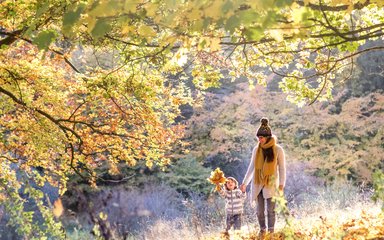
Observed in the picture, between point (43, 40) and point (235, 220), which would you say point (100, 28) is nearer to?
point (43, 40)

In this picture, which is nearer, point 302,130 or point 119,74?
point 119,74

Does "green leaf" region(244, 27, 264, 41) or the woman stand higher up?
"green leaf" region(244, 27, 264, 41)

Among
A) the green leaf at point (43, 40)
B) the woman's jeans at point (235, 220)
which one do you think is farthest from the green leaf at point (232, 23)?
the woman's jeans at point (235, 220)

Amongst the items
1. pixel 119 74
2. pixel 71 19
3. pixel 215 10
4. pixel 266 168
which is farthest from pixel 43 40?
pixel 119 74

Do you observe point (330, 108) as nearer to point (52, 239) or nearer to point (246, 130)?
point (246, 130)

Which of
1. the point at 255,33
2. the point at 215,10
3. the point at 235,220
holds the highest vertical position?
the point at 215,10

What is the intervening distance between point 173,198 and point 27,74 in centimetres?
912

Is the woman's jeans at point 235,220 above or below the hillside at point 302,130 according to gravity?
below

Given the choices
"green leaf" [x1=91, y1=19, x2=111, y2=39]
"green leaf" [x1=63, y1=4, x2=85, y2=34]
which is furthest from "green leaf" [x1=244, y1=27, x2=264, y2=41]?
"green leaf" [x1=63, y1=4, x2=85, y2=34]

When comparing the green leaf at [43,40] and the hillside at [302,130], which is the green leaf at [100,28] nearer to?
the green leaf at [43,40]

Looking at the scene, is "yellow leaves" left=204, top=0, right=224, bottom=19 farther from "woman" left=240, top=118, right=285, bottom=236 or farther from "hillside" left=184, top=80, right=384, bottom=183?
"hillside" left=184, top=80, right=384, bottom=183

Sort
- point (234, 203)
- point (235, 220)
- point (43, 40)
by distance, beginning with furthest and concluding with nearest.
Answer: point (235, 220) → point (234, 203) → point (43, 40)

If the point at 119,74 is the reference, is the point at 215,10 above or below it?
below

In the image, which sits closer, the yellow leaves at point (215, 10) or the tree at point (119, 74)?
the yellow leaves at point (215, 10)
